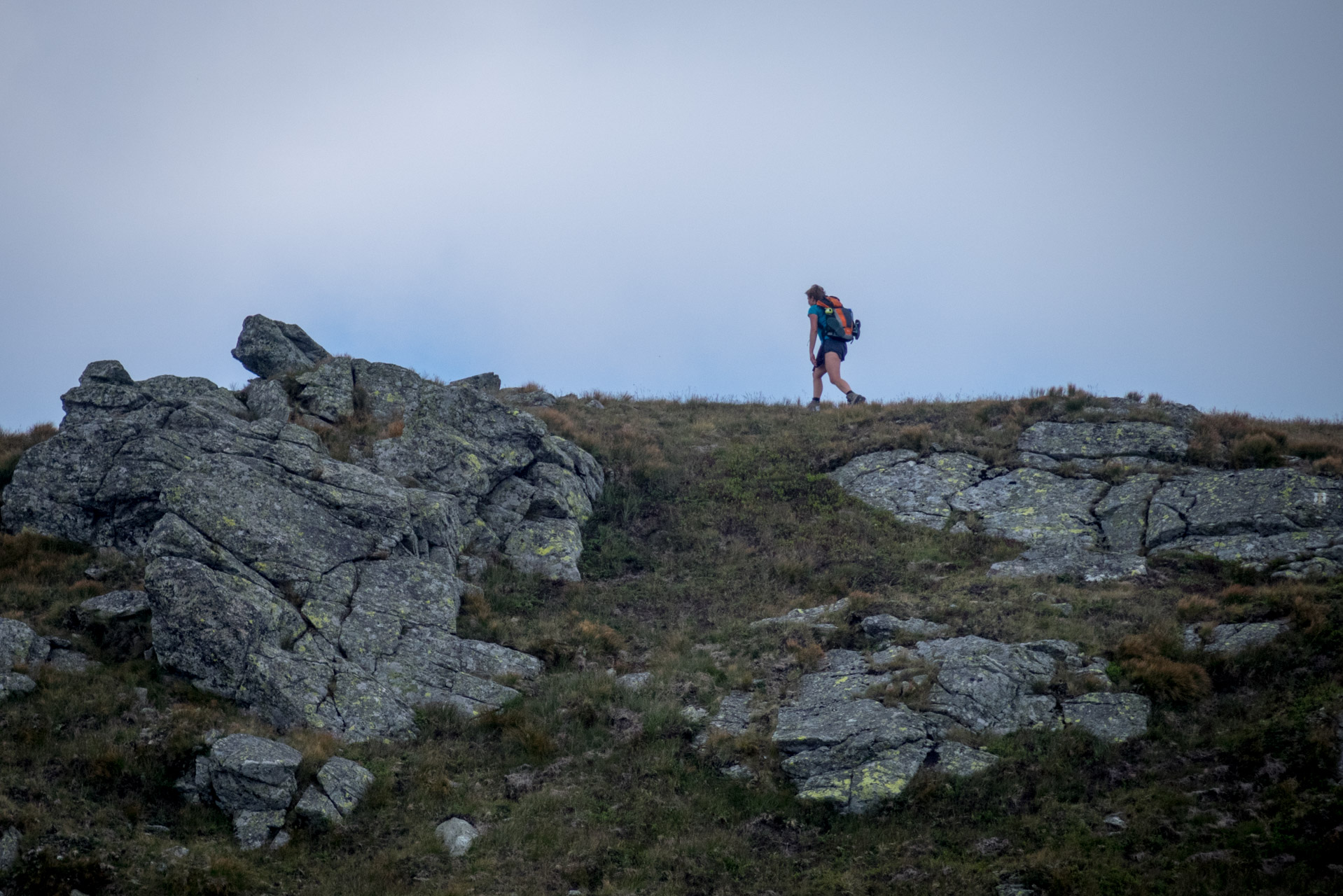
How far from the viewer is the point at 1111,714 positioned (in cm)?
1153

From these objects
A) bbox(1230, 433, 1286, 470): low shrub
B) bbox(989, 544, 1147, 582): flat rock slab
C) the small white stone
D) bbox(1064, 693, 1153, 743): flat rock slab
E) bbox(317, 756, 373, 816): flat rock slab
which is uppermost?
bbox(1230, 433, 1286, 470): low shrub

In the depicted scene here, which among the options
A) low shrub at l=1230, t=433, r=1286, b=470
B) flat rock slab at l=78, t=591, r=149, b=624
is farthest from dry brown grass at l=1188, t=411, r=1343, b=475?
flat rock slab at l=78, t=591, r=149, b=624

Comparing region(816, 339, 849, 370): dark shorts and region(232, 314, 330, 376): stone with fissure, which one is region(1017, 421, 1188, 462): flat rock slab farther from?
region(232, 314, 330, 376): stone with fissure

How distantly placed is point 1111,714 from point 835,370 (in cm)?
1449

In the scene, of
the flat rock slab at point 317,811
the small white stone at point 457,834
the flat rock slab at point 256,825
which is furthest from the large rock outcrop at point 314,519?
the small white stone at point 457,834

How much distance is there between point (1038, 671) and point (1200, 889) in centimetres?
421

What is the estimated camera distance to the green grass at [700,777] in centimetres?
920

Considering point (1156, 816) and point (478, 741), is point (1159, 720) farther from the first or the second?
point (478, 741)

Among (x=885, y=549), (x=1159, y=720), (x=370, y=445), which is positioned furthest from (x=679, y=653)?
(x=370, y=445)

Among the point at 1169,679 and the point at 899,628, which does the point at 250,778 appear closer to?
the point at 899,628

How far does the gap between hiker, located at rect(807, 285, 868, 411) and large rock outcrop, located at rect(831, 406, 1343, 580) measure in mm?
3842

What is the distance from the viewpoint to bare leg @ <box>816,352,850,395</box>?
80.1 feet

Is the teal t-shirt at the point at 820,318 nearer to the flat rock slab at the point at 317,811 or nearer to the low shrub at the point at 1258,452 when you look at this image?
the low shrub at the point at 1258,452

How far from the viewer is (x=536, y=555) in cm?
1786
